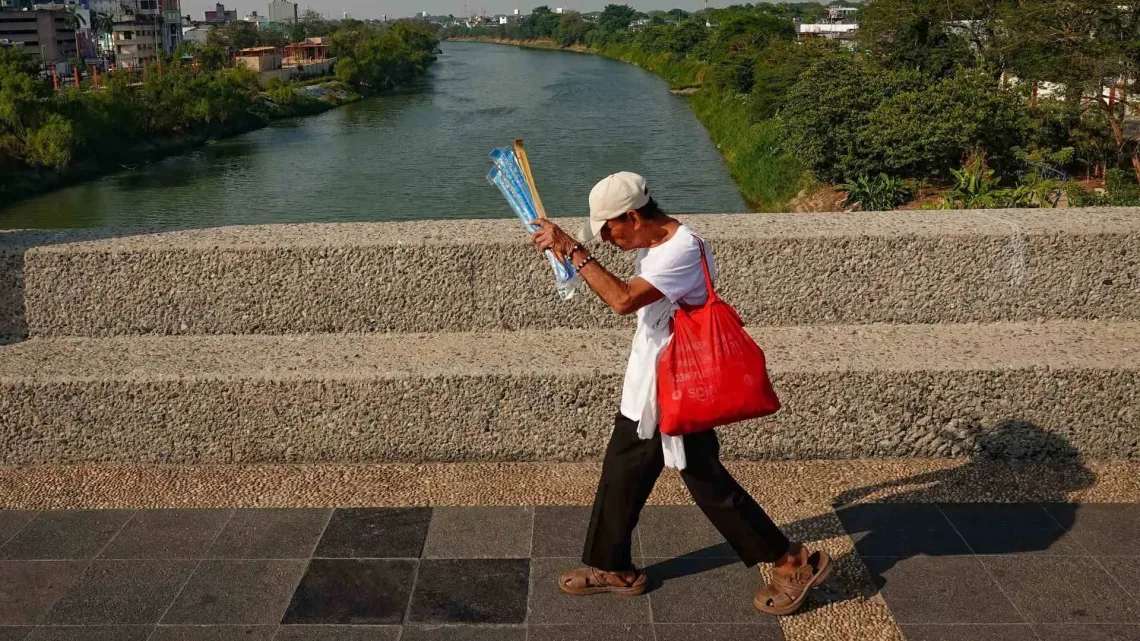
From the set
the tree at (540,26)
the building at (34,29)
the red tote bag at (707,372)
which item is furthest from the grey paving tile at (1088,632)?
the tree at (540,26)

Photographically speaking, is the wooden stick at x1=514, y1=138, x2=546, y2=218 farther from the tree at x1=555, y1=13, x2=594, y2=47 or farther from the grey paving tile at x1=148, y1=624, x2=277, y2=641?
the tree at x1=555, y1=13, x2=594, y2=47

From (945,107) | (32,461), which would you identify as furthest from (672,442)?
(945,107)

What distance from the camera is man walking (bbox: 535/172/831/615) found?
9.74ft

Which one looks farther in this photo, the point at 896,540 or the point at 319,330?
the point at 319,330

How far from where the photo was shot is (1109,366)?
4203 millimetres

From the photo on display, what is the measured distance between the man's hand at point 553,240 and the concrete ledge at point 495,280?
1.60 m

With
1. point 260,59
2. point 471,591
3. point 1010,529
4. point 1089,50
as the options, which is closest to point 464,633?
point 471,591

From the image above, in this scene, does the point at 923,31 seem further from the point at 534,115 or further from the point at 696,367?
the point at 696,367

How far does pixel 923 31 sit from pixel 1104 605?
30.1m

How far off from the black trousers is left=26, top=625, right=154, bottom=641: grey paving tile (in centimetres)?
136

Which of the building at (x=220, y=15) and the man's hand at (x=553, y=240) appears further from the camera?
the building at (x=220, y=15)

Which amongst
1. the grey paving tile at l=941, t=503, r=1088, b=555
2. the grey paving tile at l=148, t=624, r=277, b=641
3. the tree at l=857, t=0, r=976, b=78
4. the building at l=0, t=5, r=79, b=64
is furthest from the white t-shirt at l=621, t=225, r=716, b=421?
the building at l=0, t=5, r=79, b=64

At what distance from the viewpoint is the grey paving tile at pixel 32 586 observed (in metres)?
3.34

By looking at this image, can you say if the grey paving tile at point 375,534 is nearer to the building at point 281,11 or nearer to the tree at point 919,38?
the tree at point 919,38
